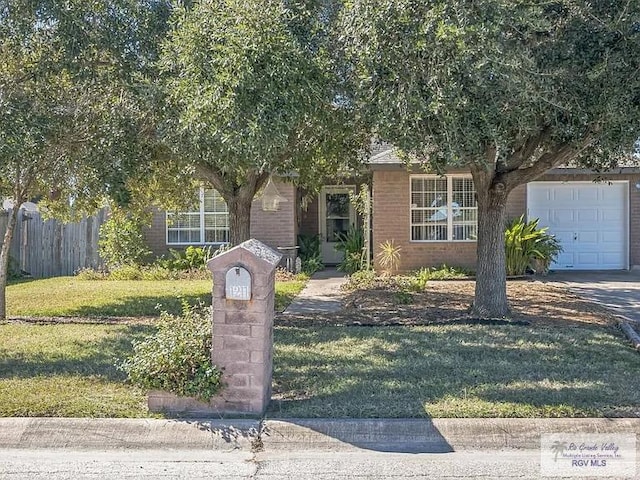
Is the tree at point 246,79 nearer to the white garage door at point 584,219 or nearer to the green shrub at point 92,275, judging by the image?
the green shrub at point 92,275

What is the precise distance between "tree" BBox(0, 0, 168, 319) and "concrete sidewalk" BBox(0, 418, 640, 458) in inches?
143

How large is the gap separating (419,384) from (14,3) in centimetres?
659

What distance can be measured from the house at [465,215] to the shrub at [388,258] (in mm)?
207

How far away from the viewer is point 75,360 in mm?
7664

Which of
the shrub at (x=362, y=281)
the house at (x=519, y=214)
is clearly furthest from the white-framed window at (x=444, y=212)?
the shrub at (x=362, y=281)

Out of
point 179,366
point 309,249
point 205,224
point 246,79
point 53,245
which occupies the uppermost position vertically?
point 246,79

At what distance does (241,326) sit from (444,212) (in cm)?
1178

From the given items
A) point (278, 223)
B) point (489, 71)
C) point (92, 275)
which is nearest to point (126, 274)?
point (92, 275)

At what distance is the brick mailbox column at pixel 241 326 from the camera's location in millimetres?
5750

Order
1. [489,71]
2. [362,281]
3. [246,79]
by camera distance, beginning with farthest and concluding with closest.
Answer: [362,281], [246,79], [489,71]

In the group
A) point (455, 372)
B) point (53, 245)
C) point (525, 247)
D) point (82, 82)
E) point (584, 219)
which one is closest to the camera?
point (455, 372)

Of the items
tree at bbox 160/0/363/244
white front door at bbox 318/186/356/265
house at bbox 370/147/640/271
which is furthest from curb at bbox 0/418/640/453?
white front door at bbox 318/186/356/265

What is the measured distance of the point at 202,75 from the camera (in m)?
7.23

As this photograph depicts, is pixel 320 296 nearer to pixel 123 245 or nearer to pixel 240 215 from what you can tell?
pixel 240 215
